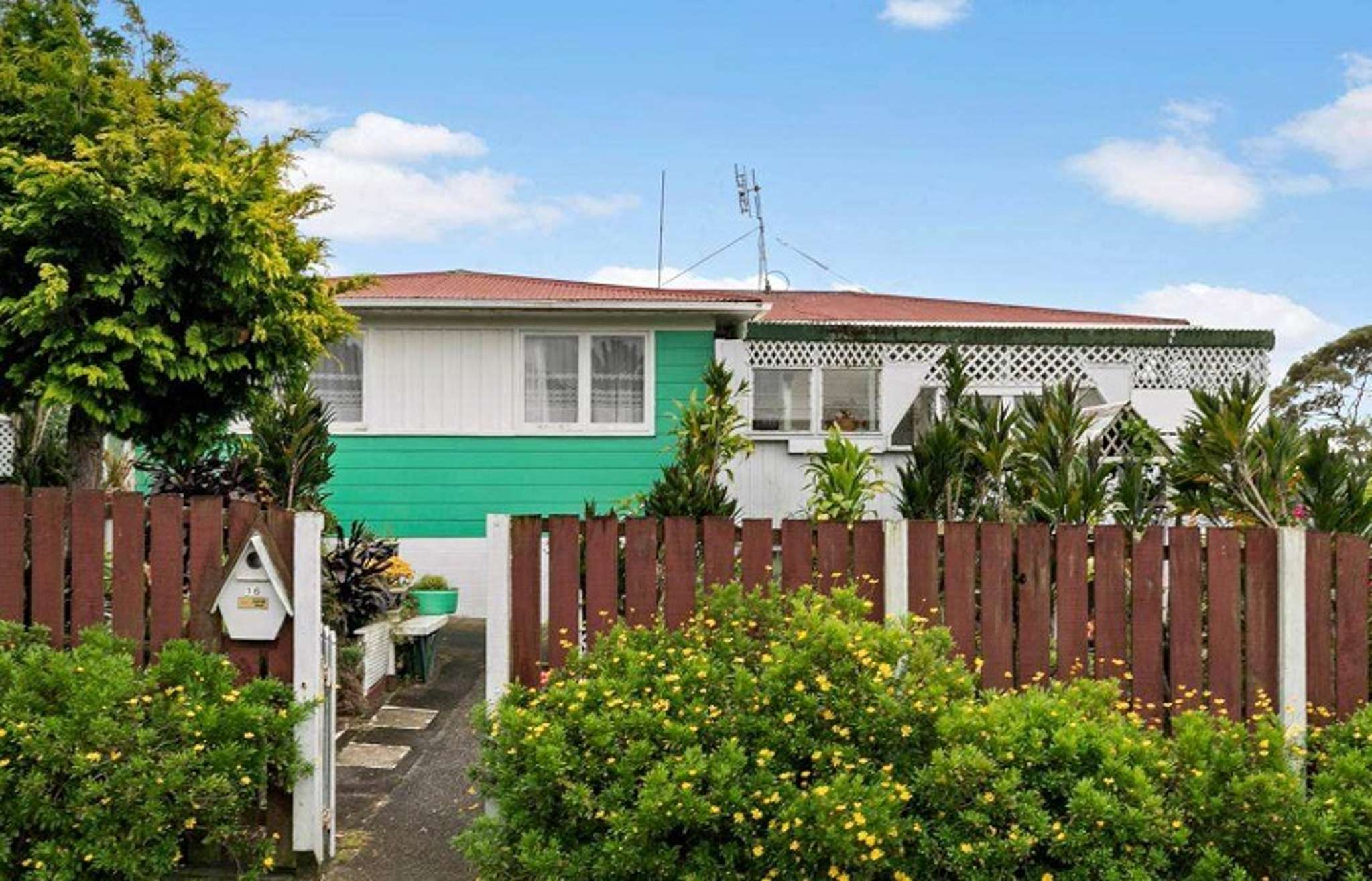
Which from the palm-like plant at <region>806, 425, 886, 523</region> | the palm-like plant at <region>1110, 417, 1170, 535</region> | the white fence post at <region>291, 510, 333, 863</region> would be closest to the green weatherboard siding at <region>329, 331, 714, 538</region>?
the palm-like plant at <region>806, 425, 886, 523</region>

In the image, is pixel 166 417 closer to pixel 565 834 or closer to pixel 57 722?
pixel 57 722

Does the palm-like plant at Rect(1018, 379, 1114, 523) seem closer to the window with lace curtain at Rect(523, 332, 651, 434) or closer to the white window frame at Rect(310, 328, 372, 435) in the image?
the window with lace curtain at Rect(523, 332, 651, 434)

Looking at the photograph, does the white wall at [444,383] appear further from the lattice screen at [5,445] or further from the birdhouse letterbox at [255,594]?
the lattice screen at [5,445]

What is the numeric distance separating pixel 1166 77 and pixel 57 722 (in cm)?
1328

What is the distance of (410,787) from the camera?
512cm

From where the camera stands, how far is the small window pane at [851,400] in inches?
444

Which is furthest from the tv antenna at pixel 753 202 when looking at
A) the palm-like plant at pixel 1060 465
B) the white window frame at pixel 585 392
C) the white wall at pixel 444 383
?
the palm-like plant at pixel 1060 465

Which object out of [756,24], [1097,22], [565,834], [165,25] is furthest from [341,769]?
[1097,22]

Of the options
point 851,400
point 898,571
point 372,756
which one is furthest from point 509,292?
point 898,571

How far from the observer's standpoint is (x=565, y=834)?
3467 millimetres

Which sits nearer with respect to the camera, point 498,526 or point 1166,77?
point 498,526

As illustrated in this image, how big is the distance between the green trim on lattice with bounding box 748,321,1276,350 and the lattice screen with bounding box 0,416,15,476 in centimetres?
1106

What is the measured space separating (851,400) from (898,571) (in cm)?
725

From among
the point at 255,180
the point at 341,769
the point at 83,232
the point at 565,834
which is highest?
the point at 255,180
